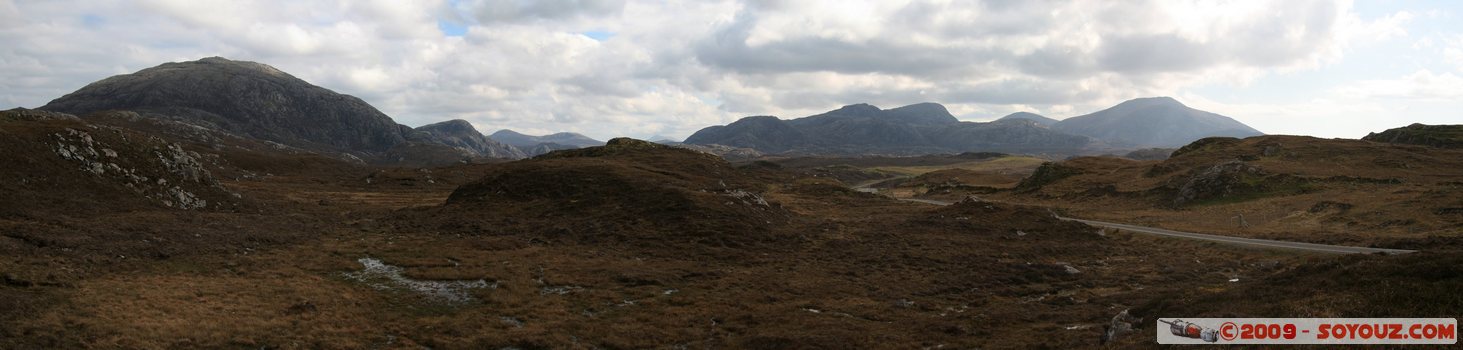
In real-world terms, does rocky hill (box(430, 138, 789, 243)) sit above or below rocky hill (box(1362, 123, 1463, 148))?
below

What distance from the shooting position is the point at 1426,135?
114188mm

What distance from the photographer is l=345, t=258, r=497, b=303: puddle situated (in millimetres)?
30800

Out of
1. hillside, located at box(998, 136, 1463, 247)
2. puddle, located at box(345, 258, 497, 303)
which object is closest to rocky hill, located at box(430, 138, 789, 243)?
puddle, located at box(345, 258, 497, 303)

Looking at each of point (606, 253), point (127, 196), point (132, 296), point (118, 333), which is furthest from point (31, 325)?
point (127, 196)

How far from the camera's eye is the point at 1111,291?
32250 mm

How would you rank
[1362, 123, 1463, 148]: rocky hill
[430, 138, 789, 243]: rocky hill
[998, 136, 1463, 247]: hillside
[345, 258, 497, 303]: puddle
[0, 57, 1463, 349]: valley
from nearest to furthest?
[0, 57, 1463, 349]: valley
[345, 258, 497, 303]: puddle
[998, 136, 1463, 247]: hillside
[430, 138, 789, 243]: rocky hill
[1362, 123, 1463, 148]: rocky hill

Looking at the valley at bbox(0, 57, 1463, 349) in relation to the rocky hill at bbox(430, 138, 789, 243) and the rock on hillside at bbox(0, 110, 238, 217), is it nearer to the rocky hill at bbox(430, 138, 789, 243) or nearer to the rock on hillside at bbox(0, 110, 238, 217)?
the rock on hillside at bbox(0, 110, 238, 217)

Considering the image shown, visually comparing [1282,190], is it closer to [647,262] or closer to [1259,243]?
[1259,243]

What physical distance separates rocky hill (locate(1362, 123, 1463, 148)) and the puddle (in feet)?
492

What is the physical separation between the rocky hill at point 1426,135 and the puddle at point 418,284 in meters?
Result: 150

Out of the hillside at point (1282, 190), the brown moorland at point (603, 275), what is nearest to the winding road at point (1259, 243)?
the hillside at point (1282, 190)

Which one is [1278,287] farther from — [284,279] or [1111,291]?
[284,279]

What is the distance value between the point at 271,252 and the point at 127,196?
55.0ft

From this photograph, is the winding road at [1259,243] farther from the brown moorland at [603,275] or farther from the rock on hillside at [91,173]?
the rock on hillside at [91,173]
